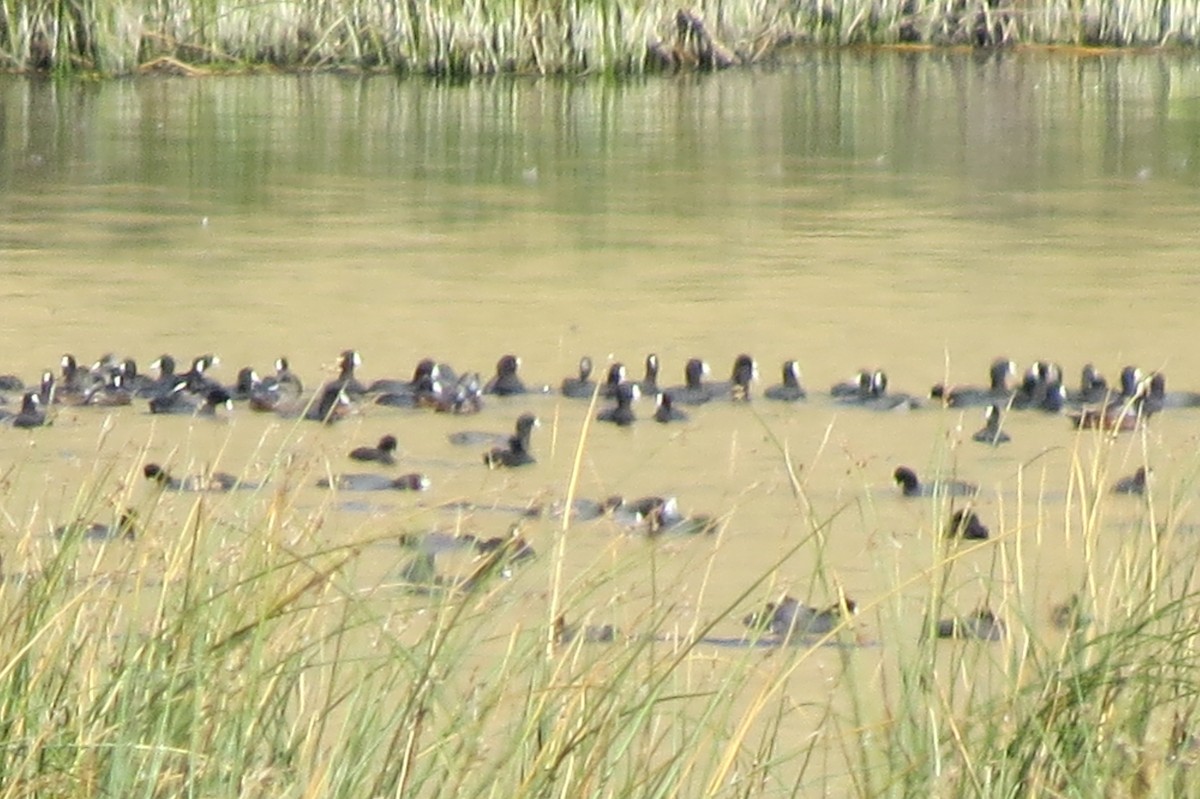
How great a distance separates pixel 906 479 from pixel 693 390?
5.17 feet

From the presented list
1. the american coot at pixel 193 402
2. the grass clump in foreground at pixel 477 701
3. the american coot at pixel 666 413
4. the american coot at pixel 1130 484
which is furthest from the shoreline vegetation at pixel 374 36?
the grass clump in foreground at pixel 477 701

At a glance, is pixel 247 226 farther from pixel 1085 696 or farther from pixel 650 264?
pixel 1085 696

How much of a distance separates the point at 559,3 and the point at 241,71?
8.82ft

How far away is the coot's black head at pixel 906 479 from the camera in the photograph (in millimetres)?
6520

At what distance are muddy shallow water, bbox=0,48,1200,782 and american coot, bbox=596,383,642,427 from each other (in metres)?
0.11

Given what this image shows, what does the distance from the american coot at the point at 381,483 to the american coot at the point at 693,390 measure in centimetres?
136

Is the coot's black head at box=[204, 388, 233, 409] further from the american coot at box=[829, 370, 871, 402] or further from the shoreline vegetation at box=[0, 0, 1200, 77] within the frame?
the shoreline vegetation at box=[0, 0, 1200, 77]

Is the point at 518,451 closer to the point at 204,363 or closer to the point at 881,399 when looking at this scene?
the point at 881,399

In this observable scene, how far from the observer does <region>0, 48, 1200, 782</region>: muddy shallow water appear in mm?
5453

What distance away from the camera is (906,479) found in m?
6.53

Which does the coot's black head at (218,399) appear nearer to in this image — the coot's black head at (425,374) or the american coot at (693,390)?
the coot's black head at (425,374)

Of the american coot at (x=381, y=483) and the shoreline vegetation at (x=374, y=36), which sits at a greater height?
the shoreline vegetation at (x=374, y=36)

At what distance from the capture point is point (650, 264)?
445 inches

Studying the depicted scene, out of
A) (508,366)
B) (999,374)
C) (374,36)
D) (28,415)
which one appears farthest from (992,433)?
(374,36)
